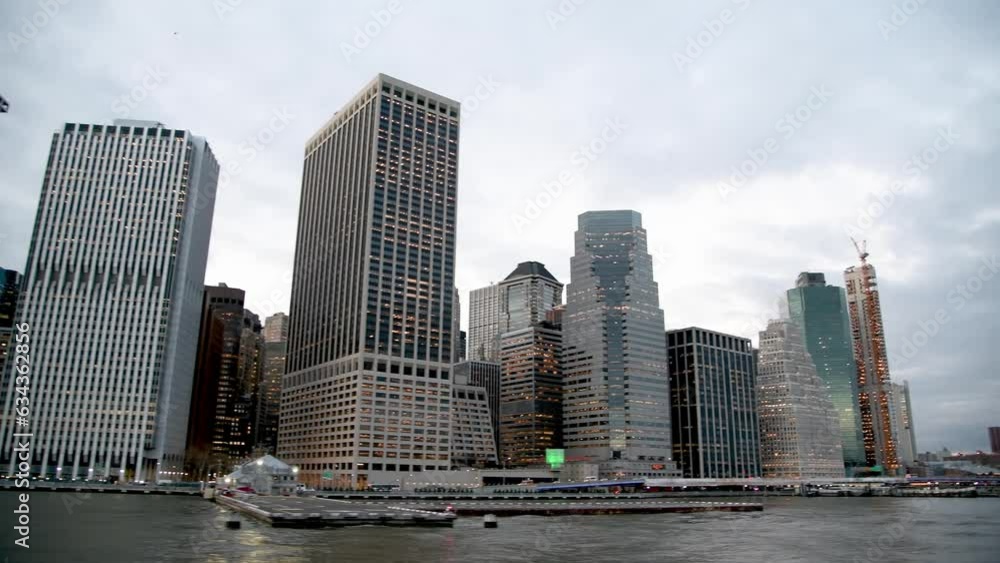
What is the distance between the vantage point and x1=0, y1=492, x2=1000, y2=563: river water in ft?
A: 198

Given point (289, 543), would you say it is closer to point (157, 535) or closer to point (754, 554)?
point (157, 535)

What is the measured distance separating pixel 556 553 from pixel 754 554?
19711mm

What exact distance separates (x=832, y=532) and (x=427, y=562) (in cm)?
6974

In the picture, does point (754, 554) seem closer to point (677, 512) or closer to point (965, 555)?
point (965, 555)

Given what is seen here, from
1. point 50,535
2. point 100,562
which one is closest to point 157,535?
point 50,535

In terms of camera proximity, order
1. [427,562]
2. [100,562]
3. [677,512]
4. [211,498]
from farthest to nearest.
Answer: [211,498] < [677,512] < [427,562] < [100,562]

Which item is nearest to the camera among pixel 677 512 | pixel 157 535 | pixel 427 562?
pixel 427 562

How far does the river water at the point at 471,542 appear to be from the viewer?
6034 centimetres

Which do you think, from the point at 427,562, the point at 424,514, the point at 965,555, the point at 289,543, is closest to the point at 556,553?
the point at 427,562

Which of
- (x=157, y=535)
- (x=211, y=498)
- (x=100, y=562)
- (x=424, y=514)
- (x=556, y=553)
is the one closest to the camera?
(x=100, y=562)

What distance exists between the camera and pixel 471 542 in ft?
247

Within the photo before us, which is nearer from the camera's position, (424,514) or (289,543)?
(289,543)

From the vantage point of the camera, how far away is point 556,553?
6794 centimetres

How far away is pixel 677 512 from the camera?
530 ft
